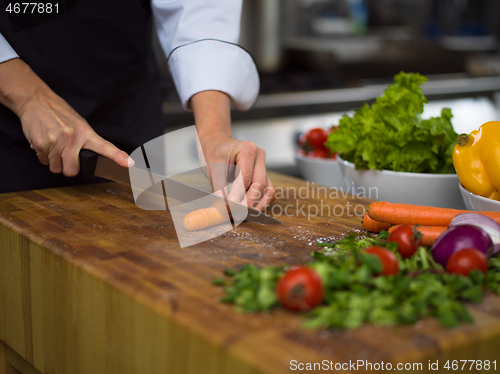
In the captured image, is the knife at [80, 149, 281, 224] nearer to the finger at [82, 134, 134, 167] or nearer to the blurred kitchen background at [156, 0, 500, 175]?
the finger at [82, 134, 134, 167]

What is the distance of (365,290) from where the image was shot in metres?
0.67

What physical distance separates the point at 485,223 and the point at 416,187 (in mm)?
368

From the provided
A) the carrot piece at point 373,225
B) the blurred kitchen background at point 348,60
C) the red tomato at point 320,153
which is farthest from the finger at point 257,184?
the blurred kitchen background at point 348,60

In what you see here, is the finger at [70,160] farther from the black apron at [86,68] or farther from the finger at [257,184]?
the finger at [257,184]

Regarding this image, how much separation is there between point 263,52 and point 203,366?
11.1 ft

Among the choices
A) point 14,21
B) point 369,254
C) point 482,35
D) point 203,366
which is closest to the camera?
point 203,366

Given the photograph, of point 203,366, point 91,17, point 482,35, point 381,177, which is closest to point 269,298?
point 203,366

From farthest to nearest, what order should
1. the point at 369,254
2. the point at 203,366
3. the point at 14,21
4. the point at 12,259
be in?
the point at 14,21
the point at 12,259
the point at 369,254
the point at 203,366

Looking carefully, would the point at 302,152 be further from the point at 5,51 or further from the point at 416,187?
the point at 5,51

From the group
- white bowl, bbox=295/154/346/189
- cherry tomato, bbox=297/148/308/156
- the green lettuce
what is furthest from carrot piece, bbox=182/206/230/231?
cherry tomato, bbox=297/148/308/156

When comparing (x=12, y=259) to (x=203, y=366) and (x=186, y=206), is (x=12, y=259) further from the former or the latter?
(x=203, y=366)

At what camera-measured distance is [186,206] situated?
1.20m

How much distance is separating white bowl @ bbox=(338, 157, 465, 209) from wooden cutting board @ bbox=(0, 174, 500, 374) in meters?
0.07

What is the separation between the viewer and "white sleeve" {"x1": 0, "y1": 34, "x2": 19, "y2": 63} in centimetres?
122
